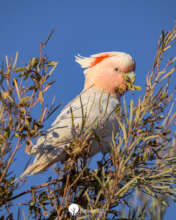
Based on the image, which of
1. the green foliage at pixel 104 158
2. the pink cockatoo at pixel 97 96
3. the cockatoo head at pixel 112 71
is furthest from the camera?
the cockatoo head at pixel 112 71

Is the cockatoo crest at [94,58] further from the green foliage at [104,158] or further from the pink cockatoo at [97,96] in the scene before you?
the green foliage at [104,158]

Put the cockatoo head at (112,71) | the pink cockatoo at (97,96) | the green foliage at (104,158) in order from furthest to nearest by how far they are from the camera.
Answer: the cockatoo head at (112,71) < the pink cockatoo at (97,96) < the green foliage at (104,158)

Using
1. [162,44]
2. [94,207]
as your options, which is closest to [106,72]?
[162,44]

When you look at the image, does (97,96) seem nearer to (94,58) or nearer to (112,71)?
(112,71)

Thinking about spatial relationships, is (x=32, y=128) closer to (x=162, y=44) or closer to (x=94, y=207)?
(x=94, y=207)

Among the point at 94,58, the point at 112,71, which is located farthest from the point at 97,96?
the point at 94,58

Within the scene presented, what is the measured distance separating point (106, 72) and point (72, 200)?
1.08 meters

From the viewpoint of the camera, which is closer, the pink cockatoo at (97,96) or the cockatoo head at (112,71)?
the pink cockatoo at (97,96)

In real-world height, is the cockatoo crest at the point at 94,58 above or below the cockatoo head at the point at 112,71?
above

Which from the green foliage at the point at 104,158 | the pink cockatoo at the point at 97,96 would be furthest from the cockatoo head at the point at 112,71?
the green foliage at the point at 104,158

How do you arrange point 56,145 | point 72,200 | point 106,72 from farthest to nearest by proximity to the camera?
point 106,72, point 56,145, point 72,200

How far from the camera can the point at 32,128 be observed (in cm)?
99

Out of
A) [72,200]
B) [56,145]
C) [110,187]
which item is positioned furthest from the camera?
[56,145]

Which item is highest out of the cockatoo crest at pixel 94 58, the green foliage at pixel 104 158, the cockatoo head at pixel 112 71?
the cockatoo crest at pixel 94 58
